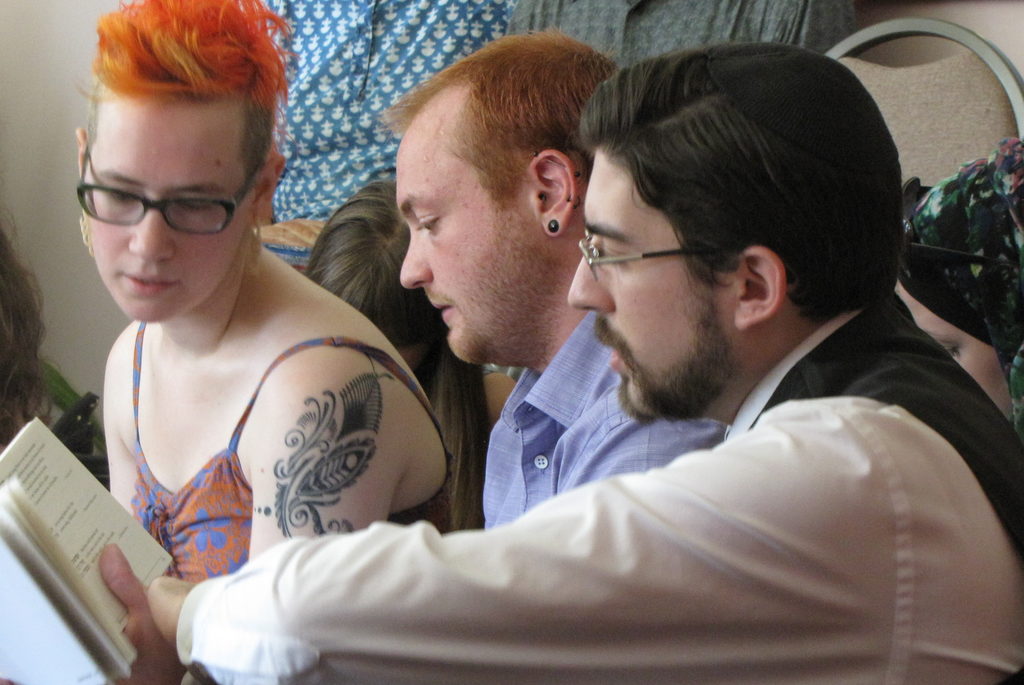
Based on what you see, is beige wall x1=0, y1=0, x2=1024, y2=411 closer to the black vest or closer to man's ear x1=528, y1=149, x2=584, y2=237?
man's ear x1=528, y1=149, x2=584, y2=237

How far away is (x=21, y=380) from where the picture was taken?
2213 mm

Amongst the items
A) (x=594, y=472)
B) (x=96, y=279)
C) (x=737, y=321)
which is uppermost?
(x=737, y=321)

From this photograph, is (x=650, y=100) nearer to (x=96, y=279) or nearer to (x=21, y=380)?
(x=21, y=380)

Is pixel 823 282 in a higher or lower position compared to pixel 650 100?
lower

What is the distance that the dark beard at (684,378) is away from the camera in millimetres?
1022

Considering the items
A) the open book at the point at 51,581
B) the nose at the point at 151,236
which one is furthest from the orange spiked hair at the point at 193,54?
the open book at the point at 51,581

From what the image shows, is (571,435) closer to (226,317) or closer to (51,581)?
(226,317)

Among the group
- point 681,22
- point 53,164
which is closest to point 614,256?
point 681,22

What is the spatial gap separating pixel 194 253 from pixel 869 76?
5.11 ft

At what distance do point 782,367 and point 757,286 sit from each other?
2.9 inches

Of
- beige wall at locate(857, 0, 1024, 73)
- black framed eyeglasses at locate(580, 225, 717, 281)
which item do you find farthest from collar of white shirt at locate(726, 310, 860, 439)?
beige wall at locate(857, 0, 1024, 73)

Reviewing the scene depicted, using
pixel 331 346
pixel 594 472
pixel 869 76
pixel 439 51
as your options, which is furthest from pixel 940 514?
pixel 439 51

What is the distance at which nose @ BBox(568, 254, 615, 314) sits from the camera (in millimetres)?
1089

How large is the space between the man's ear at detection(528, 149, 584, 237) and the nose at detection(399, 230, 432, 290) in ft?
0.60
